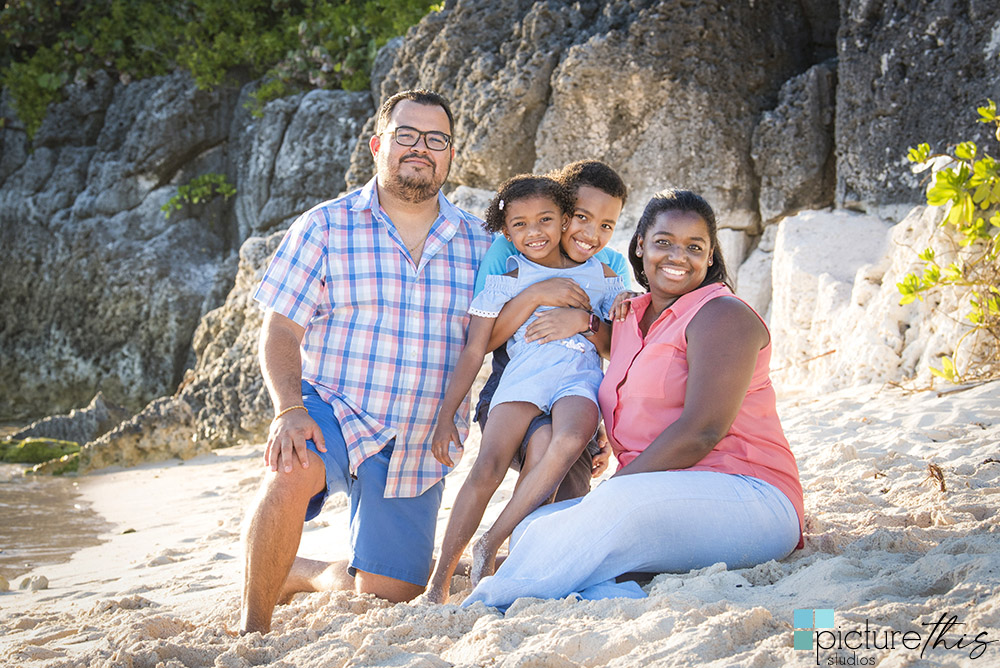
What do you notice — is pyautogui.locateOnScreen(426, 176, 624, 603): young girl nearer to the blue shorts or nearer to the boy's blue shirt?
the boy's blue shirt

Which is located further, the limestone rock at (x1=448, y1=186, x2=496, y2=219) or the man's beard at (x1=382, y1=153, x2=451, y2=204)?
the limestone rock at (x1=448, y1=186, x2=496, y2=219)

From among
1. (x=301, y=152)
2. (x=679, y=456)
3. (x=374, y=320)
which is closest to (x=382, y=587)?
(x=374, y=320)

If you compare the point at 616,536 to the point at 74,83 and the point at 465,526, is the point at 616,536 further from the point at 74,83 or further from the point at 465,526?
the point at 74,83

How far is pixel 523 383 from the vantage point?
10.2ft

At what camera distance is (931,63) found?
5.63 meters

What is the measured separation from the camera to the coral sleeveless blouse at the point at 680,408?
2.63 meters

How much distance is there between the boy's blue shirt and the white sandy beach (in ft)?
3.94

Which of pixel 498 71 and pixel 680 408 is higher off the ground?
pixel 498 71

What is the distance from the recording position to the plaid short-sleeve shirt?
325cm

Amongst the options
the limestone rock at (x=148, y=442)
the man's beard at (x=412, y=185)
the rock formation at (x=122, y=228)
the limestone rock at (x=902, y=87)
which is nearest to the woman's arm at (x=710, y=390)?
the man's beard at (x=412, y=185)

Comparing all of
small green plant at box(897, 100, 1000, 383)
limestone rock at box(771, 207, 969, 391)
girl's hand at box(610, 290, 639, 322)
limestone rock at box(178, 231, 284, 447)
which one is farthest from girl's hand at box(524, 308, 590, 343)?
limestone rock at box(178, 231, 284, 447)

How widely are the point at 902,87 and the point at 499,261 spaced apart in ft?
12.7

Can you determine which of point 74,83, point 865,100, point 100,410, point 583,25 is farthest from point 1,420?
point 865,100

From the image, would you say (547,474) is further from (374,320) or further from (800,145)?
(800,145)
